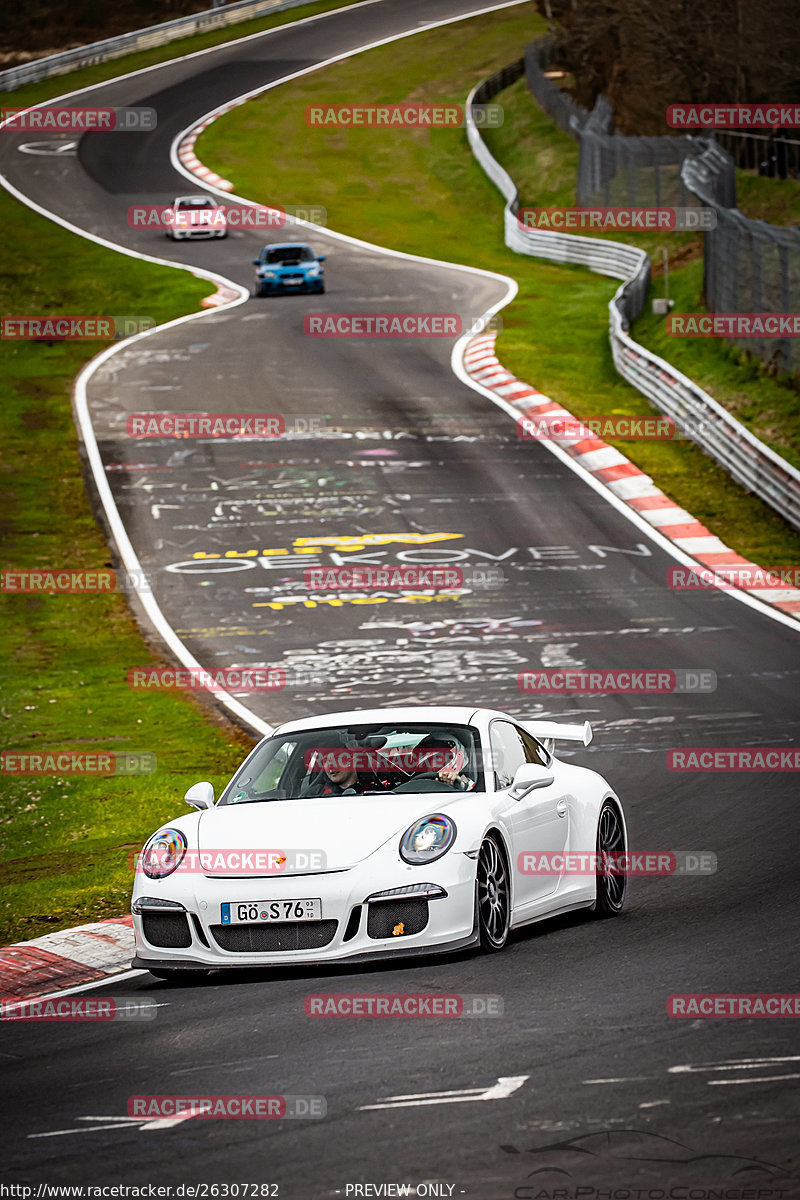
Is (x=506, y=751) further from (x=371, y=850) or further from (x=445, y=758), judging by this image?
(x=371, y=850)

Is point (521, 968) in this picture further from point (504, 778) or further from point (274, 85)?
point (274, 85)

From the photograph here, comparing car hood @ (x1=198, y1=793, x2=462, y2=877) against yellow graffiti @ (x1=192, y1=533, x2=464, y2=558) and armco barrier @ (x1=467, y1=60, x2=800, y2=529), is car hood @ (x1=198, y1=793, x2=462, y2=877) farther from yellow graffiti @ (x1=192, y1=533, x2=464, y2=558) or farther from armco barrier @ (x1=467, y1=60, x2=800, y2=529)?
armco barrier @ (x1=467, y1=60, x2=800, y2=529)

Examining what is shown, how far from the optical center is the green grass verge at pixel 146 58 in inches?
3073

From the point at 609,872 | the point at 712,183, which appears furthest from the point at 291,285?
the point at 609,872

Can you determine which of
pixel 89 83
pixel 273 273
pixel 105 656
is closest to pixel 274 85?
pixel 89 83

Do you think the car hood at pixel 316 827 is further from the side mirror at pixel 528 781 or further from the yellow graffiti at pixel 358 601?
the yellow graffiti at pixel 358 601

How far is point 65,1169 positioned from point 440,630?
15.2 meters

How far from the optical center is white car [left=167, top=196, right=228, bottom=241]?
2071 inches

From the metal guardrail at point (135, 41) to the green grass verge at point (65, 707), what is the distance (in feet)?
147

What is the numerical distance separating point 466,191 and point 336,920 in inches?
2137

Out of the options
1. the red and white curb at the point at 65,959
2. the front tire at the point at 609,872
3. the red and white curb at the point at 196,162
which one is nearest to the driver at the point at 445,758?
the front tire at the point at 609,872

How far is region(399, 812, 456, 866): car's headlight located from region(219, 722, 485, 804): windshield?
0.71 meters

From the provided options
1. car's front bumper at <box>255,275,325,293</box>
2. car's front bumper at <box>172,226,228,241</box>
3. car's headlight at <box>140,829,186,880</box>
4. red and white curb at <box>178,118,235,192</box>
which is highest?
red and white curb at <box>178,118,235,192</box>

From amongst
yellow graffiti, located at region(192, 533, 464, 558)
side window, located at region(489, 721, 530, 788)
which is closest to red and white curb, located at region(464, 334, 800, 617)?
yellow graffiti, located at region(192, 533, 464, 558)
